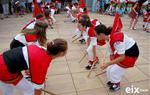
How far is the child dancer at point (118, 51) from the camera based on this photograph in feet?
11.7

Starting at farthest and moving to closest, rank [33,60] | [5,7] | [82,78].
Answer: [5,7]
[82,78]
[33,60]

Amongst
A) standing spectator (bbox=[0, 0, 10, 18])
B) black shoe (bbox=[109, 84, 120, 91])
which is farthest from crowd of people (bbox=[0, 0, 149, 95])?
standing spectator (bbox=[0, 0, 10, 18])

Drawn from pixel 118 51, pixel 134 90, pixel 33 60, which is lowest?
pixel 134 90

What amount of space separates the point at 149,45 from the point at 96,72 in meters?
2.94

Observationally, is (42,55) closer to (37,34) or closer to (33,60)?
(33,60)

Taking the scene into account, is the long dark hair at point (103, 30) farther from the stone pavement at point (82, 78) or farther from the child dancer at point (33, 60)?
the child dancer at point (33, 60)

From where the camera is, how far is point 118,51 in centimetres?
358

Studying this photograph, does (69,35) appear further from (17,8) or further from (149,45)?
(17,8)

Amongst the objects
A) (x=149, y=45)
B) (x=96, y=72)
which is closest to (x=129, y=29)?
(x=149, y=45)

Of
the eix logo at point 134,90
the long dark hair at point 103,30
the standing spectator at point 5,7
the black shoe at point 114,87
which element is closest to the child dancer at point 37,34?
the long dark hair at point 103,30

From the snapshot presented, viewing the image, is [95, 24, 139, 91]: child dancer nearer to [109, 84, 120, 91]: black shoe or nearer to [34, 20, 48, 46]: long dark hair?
[109, 84, 120, 91]: black shoe

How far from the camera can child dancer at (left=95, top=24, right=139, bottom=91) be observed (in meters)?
3.57

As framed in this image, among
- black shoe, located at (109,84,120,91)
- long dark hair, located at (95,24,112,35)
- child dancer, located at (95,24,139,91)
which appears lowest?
black shoe, located at (109,84,120,91)

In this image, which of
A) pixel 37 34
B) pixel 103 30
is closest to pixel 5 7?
pixel 37 34
